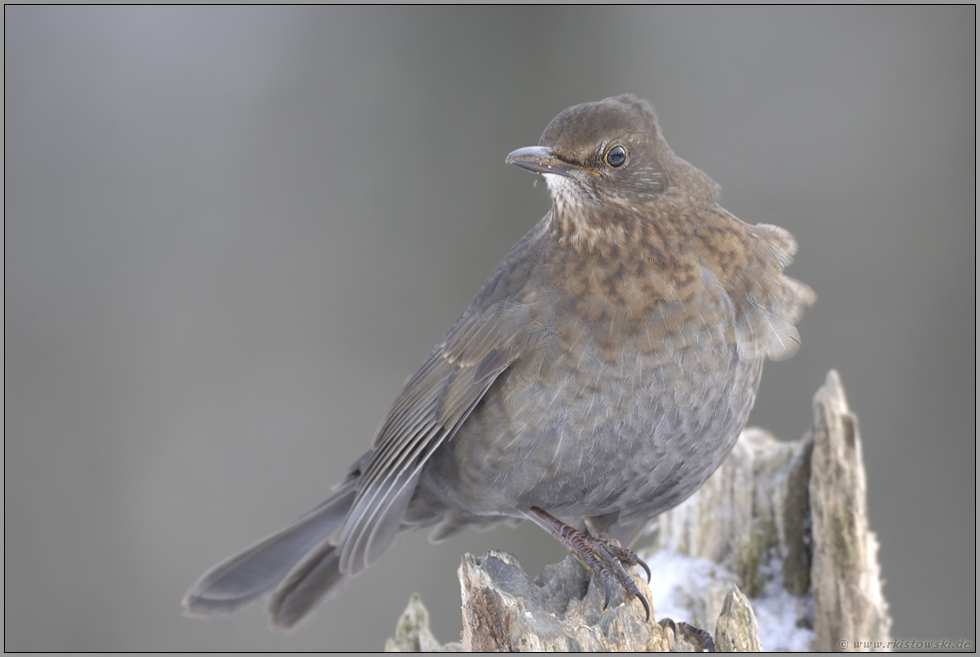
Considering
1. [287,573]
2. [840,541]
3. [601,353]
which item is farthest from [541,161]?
[287,573]

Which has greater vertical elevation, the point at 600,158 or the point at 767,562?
the point at 600,158

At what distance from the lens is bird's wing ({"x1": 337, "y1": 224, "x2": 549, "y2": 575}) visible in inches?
145

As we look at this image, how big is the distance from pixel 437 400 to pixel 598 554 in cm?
97

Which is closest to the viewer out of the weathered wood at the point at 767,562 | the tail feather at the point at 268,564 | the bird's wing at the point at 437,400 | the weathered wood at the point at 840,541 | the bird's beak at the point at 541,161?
the weathered wood at the point at 767,562

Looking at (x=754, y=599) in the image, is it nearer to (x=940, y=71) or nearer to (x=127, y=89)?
(x=940, y=71)

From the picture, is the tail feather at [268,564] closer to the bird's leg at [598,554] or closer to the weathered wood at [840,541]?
the bird's leg at [598,554]

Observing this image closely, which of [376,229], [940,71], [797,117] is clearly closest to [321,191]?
[376,229]

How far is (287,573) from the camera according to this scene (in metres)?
4.41

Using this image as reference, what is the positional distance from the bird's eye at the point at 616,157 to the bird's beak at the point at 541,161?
4.7 inches

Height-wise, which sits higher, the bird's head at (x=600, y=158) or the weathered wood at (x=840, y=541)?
the bird's head at (x=600, y=158)

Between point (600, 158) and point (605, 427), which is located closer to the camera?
point (605, 427)

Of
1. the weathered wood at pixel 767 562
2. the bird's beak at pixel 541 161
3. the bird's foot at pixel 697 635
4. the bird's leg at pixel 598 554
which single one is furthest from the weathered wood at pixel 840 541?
the bird's beak at pixel 541 161

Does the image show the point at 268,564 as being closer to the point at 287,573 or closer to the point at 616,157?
the point at 287,573

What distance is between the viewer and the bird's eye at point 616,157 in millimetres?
3639
